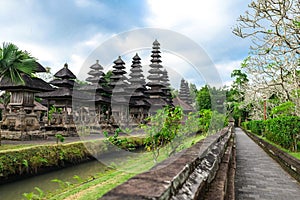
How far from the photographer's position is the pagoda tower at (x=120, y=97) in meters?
25.5

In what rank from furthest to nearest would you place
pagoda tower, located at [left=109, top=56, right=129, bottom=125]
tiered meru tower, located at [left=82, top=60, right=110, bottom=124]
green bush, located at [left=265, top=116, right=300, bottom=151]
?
pagoda tower, located at [left=109, top=56, right=129, bottom=125] → tiered meru tower, located at [left=82, top=60, right=110, bottom=124] → green bush, located at [left=265, top=116, right=300, bottom=151]

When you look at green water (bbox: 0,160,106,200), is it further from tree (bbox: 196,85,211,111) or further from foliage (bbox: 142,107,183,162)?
tree (bbox: 196,85,211,111)

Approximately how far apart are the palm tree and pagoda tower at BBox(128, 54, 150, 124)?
46.7ft

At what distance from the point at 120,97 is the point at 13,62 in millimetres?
14301

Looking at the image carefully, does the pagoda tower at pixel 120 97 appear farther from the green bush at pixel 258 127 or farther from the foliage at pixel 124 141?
the green bush at pixel 258 127

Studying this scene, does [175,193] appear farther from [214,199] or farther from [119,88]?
[119,88]

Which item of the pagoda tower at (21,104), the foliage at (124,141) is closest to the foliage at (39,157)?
the foliage at (124,141)

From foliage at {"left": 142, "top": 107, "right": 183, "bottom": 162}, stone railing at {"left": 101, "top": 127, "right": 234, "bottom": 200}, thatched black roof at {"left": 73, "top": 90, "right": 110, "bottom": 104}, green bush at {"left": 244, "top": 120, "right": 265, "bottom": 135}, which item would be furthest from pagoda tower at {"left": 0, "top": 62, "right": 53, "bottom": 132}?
green bush at {"left": 244, "top": 120, "right": 265, "bottom": 135}

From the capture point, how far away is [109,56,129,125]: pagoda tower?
25.5 m

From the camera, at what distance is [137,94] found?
26.9 metres

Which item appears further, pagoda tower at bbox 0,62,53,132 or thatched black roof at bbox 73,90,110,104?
thatched black roof at bbox 73,90,110,104

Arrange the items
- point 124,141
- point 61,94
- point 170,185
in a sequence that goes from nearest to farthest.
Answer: point 170,185, point 124,141, point 61,94

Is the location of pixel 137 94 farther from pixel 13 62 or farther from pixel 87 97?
pixel 13 62

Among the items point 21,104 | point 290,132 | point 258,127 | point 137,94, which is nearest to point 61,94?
point 21,104
